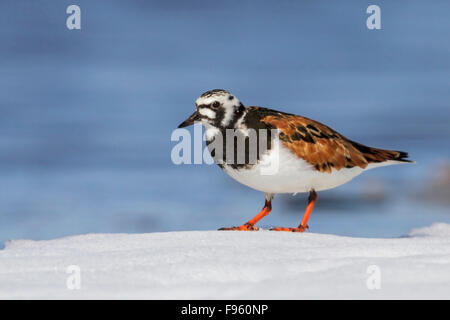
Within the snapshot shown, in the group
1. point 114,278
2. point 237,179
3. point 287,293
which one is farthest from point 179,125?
point 287,293

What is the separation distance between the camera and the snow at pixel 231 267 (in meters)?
5.40

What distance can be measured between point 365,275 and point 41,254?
3.75m

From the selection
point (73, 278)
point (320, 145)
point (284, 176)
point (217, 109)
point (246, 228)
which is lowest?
point (246, 228)

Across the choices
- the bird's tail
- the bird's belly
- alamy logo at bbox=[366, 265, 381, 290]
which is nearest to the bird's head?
the bird's belly

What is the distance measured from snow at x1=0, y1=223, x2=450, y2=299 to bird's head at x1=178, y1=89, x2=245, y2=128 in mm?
1588

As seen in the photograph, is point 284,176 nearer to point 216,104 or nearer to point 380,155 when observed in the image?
point 216,104

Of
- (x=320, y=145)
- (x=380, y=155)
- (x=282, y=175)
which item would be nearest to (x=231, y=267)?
(x=282, y=175)

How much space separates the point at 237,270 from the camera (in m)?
6.02

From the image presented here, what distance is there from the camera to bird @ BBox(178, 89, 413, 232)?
336 inches

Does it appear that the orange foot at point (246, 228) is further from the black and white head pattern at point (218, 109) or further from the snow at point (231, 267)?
the black and white head pattern at point (218, 109)

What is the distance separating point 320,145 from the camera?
9086 mm

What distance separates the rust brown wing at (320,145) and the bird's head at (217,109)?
0.44 metres

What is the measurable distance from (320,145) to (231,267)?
11.3ft
